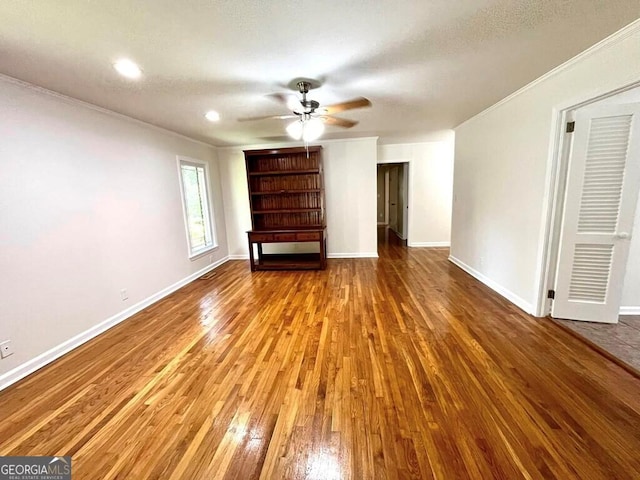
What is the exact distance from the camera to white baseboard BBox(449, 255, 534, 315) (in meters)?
2.98

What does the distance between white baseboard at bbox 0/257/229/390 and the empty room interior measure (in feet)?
0.06

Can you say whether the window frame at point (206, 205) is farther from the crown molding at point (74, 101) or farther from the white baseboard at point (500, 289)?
the white baseboard at point (500, 289)

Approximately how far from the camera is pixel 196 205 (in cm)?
504

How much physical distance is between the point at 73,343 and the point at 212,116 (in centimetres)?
296

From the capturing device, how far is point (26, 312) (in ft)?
7.29

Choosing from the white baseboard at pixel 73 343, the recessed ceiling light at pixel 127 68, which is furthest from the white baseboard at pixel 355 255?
the recessed ceiling light at pixel 127 68

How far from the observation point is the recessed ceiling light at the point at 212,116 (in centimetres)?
328

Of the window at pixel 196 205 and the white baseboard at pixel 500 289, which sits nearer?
the white baseboard at pixel 500 289

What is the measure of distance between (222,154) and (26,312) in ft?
14.1

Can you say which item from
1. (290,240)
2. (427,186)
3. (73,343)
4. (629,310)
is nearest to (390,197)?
(427,186)

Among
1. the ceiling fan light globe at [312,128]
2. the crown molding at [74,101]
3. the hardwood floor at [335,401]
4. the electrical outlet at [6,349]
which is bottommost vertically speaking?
the hardwood floor at [335,401]

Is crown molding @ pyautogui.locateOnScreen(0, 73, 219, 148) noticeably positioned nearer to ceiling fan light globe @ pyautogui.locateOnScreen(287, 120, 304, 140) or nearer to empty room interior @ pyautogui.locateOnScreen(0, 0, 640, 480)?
empty room interior @ pyautogui.locateOnScreen(0, 0, 640, 480)

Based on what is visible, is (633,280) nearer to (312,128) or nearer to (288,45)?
(312,128)

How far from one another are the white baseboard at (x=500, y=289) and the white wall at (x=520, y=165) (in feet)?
0.04
